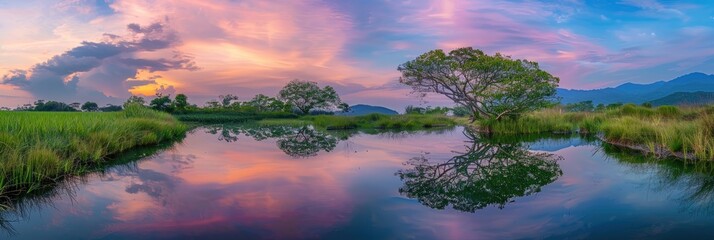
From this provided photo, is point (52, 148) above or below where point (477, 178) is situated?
above

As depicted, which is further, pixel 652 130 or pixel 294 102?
pixel 294 102

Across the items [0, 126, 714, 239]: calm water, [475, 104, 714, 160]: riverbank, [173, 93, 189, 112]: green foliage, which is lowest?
[0, 126, 714, 239]: calm water

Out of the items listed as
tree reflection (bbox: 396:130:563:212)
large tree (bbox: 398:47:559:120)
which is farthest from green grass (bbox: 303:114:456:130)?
tree reflection (bbox: 396:130:563:212)

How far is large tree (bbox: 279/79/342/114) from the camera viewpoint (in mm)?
55353

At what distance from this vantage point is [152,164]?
994cm

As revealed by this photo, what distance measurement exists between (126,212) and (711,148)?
1213cm

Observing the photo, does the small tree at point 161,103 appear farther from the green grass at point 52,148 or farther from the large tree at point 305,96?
the green grass at point 52,148

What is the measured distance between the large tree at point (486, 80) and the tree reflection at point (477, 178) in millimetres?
9945

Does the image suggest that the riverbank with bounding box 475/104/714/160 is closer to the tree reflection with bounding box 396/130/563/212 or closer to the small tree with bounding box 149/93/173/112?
the tree reflection with bounding box 396/130/563/212

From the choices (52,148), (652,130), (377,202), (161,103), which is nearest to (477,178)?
(377,202)

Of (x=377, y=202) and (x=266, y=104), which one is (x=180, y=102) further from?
(x=377, y=202)

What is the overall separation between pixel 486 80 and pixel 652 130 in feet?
35.3

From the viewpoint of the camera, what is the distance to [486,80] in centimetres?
2275

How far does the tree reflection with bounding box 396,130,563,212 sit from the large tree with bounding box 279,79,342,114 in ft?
147
